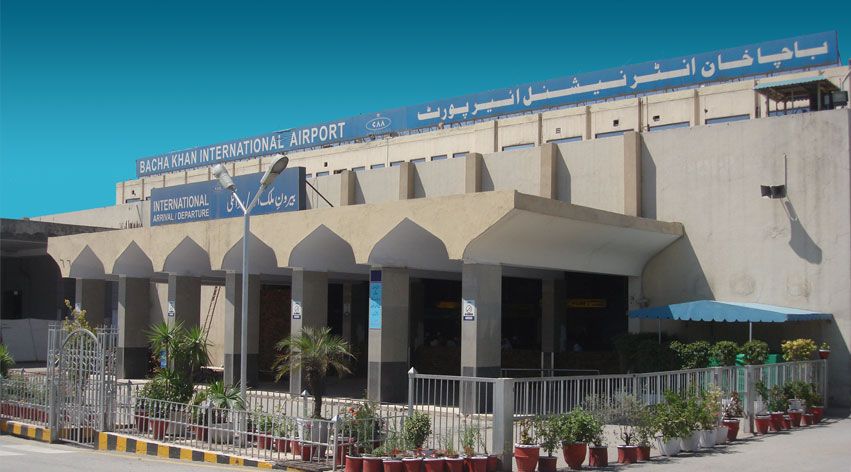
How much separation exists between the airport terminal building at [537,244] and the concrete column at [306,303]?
0.05m

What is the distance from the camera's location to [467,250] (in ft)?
63.2

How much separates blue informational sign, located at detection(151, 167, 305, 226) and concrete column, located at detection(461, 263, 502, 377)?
810cm

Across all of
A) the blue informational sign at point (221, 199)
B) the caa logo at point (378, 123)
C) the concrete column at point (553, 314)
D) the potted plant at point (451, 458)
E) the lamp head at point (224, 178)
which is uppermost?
the caa logo at point (378, 123)

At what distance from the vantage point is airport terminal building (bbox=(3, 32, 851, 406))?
21.0 metres

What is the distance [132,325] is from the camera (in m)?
31.1

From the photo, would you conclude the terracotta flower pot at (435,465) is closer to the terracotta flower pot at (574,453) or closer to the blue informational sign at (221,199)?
the terracotta flower pot at (574,453)

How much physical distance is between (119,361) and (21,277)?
2090 cm

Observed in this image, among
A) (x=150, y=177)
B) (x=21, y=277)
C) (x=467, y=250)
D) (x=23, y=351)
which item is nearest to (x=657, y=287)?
(x=467, y=250)

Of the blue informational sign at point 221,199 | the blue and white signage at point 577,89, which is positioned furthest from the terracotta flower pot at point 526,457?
the blue and white signage at point 577,89

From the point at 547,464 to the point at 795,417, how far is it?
26.1ft

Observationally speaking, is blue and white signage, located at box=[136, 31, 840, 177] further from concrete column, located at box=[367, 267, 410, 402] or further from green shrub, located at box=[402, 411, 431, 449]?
green shrub, located at box=[402, 411, 431, 449]

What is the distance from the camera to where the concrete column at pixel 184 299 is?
2900 centimetres

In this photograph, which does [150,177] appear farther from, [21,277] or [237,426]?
[237,426]

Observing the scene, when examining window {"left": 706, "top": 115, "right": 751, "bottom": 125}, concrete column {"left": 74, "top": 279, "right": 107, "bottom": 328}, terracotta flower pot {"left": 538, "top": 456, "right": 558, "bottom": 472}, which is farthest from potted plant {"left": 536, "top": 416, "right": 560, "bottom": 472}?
window {"left": 706, "top": 115, "right": 751, "bottom": 125}
